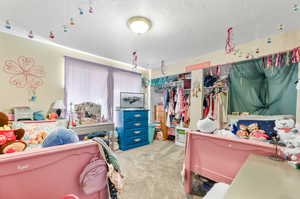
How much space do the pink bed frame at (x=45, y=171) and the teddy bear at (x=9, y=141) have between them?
41 cm

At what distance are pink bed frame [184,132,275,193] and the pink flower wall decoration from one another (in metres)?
2.95

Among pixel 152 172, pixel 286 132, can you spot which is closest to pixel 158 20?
pixel 286 132

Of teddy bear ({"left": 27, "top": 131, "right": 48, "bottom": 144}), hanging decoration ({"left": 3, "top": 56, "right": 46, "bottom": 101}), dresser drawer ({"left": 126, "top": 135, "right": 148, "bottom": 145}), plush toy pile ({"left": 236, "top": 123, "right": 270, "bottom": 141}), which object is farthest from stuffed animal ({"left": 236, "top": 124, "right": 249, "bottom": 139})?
hanging decoration ({"left": 3, "top": 56, "right": 46, "bottom": 101})

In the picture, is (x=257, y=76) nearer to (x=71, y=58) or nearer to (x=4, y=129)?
(x=4, y=129)

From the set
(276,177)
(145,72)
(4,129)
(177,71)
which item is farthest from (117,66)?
(276,177)

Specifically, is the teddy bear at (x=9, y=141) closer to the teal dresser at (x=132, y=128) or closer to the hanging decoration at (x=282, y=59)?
the teal dresser at (x=132, y=128)

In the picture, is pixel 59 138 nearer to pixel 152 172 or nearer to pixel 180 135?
pixel 152 172

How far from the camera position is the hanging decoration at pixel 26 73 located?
2164 mm

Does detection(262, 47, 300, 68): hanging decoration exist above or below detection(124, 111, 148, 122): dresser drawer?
above

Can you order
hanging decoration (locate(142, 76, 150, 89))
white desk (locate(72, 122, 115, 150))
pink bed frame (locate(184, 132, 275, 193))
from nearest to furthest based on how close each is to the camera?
pink bed frame (locate(184, 132, 275, 193)) → white desk (locate(72, 122, 115, 150)) → hanging decoration (locate(142, 76, 150, 89))

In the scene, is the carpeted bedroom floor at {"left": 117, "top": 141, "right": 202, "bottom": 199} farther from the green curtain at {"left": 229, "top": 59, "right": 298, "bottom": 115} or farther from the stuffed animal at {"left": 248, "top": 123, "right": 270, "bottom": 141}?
the green curtain at {"left": 229, "top": 59, "right": 298, "bottom": 115}

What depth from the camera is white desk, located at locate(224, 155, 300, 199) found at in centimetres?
58

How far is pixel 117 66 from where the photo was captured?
3.60 metres

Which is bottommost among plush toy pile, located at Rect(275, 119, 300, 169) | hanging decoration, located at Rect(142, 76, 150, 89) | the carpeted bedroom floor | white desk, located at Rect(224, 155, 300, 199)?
the carpeted bedroom floor
